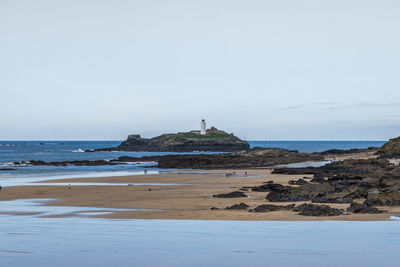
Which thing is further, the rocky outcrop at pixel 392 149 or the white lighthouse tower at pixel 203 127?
the white lighthouse tower at pixel 203 127

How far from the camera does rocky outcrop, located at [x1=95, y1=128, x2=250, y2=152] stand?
515 ft

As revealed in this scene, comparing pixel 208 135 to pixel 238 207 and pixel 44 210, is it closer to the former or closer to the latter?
pixel 44 210

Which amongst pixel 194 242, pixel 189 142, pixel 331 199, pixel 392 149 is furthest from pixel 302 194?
pixel 189 142

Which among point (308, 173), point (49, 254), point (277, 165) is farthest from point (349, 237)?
point (277, 165)

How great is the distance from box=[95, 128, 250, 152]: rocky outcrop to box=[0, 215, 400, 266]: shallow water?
450 ft

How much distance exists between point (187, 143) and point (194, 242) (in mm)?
146428

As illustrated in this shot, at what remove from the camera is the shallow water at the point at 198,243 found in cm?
1023

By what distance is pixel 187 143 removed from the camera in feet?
520

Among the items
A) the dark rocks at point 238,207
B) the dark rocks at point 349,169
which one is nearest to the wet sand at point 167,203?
the dark rocks at point 238,207

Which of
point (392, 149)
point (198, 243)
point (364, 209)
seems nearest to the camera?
point (198, 243)

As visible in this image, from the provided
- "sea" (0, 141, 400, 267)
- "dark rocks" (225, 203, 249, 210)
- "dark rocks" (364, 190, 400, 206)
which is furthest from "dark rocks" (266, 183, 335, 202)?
"sea" (0, 141, 400, 267)

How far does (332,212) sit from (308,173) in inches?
1025

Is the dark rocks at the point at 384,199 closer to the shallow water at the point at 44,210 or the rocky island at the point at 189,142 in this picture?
the shallow water at the point at 44,210

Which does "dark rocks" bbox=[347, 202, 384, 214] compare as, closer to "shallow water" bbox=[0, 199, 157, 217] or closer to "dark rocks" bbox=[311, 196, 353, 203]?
"dark rocks" bbox=[311, 196, 353, 203]
